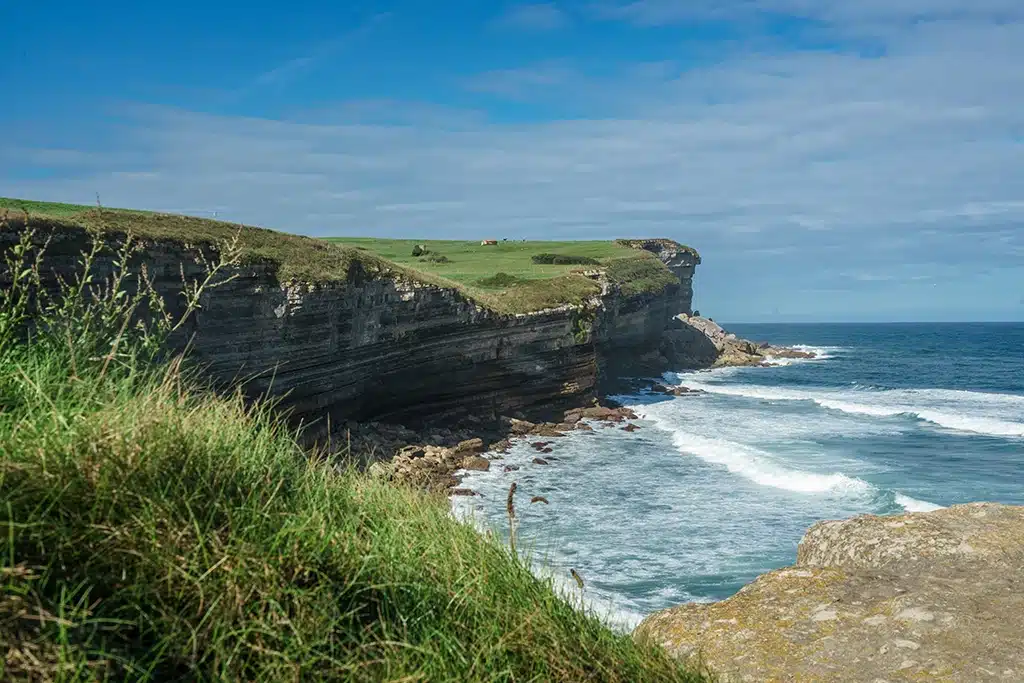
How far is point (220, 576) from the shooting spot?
3008 millimetres

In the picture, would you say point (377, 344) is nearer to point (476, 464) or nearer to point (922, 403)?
point (476, 464)

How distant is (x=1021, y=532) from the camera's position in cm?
557

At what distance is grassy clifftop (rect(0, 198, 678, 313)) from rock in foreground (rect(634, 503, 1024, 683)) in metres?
5.34

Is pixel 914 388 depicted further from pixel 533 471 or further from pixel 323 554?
pixel 323 554

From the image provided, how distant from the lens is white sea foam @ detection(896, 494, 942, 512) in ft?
73.0

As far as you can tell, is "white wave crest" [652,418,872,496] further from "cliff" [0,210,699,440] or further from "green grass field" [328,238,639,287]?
"green grass field" [328,238,639,287]

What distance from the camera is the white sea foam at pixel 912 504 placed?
2227 centimetres

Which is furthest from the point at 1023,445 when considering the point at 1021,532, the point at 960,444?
the point at 1021,532

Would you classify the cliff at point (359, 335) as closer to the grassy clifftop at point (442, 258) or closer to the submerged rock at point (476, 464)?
the grassy clifftop at point (442, 258)

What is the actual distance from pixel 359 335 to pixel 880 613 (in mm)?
24606

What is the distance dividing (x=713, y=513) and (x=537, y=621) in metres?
19.9

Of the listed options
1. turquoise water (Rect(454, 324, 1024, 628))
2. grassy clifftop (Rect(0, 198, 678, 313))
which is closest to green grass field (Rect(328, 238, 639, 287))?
grassy clifftop (Rect(0, 198, 678, 313))

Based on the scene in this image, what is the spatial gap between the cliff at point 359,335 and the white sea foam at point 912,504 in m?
18.7

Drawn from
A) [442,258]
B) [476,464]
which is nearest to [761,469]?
[476,464]
